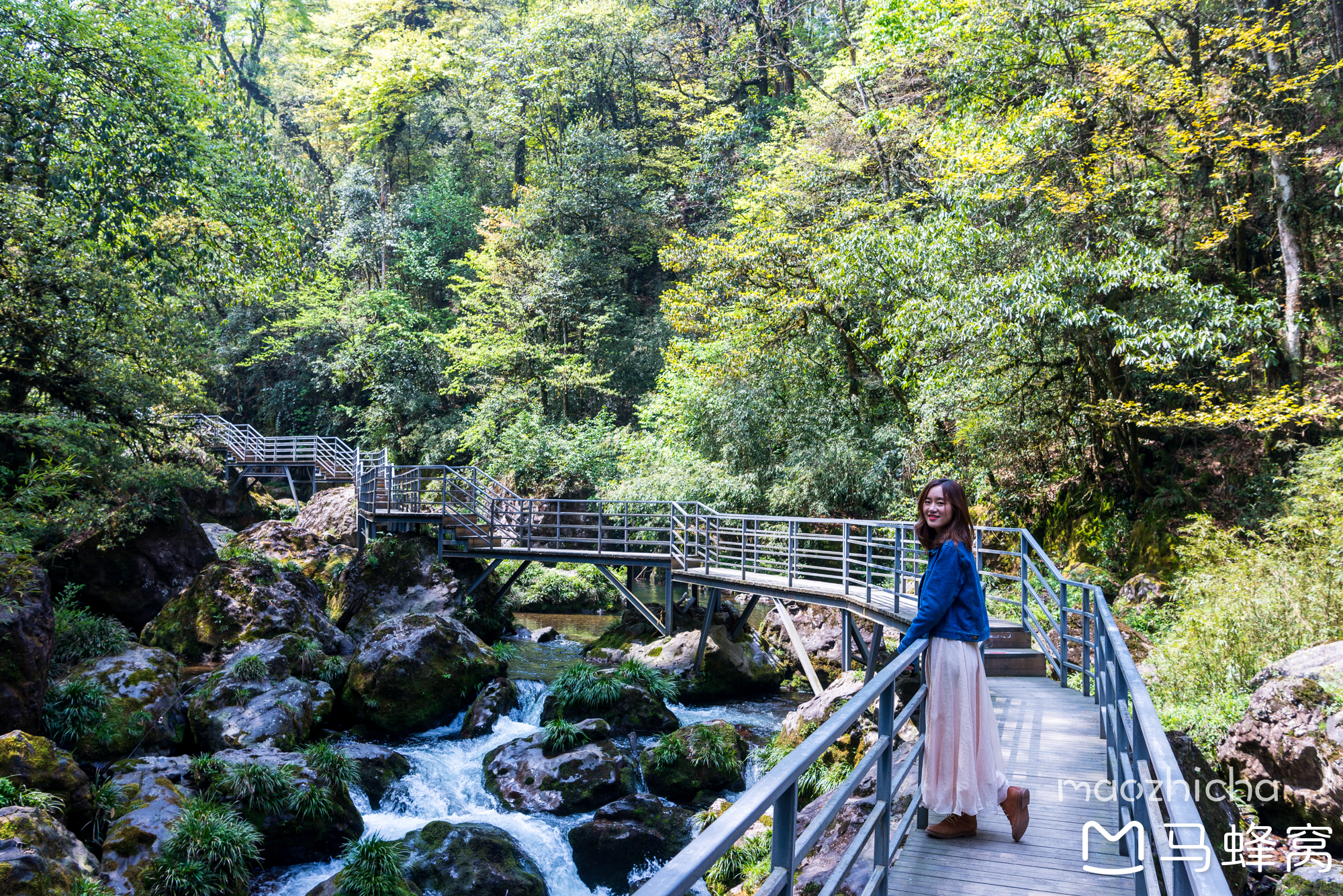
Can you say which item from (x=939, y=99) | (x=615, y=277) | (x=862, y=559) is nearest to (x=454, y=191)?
(x=615, y=277)

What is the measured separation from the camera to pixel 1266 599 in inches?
311

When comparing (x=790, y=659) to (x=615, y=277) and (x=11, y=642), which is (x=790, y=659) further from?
(x=615, y=277)

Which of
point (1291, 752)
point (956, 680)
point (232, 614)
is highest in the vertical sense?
point (956, 680)

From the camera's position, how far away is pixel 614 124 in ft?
91.7

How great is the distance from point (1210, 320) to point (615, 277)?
18.2 m

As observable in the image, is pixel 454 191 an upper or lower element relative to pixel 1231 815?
upper

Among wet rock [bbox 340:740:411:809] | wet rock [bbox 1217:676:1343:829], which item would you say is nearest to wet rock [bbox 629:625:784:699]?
wet rock [bbox 340:740:411:809]

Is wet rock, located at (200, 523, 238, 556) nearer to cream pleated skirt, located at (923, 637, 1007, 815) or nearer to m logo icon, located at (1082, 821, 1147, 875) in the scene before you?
cream pleated skirt, located at (923, 637, 1007, 815)

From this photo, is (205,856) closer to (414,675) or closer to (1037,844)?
(414,675)

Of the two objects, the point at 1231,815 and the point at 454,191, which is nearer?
the point at 1231,815

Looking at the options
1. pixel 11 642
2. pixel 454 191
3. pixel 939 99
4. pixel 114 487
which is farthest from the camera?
pixel 454 191

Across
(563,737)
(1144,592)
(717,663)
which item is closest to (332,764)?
(563,737)

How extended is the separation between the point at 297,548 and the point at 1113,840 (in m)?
16.9

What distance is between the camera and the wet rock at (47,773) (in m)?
6.27
